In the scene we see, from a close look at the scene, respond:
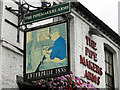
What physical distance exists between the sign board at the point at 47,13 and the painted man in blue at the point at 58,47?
2.28ft

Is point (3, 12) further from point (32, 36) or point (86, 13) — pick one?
point (86, 13)

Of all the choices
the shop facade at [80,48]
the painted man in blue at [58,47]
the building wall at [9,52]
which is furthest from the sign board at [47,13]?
the building wall at [9,52]

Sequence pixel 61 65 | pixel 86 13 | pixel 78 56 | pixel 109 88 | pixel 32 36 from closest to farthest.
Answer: pixel 61 65, pixel 32 36, pixel 78 56, pixel 86 13, pixel 109 88

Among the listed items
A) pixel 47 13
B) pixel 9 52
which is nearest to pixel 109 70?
pixel 9 52

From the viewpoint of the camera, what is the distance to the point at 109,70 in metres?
18.9

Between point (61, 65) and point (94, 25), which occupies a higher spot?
point (94, 25)

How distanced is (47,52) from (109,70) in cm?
901

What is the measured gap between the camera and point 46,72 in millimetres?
10422

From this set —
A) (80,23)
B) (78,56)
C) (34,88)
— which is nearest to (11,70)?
(34,88)

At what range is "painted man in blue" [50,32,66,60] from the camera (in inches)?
407

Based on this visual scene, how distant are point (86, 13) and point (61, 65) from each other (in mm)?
6990

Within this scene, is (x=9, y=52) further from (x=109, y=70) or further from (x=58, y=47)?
(x=109, y=70)

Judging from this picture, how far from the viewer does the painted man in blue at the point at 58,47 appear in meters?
10.3

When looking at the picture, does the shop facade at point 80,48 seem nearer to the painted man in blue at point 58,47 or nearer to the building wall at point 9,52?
the building wall at point 9,52
